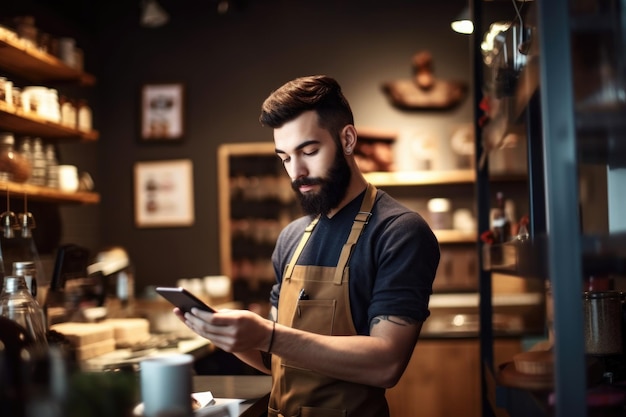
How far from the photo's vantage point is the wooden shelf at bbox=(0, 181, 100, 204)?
2.91 metres

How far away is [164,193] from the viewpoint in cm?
512

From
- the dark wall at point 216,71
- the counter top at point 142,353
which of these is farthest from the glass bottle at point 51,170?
the dark wall at point 216,71

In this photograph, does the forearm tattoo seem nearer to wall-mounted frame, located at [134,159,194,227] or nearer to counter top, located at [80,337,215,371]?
counter top, located at [80,337,215,371]

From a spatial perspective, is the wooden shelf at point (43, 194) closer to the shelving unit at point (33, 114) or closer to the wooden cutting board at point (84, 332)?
the shelving unit at point (33, 114)

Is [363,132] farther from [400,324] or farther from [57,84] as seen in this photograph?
[400,324]

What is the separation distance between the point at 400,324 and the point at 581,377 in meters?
0.68

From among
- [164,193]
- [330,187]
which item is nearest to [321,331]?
[330,187]

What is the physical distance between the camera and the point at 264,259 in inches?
193

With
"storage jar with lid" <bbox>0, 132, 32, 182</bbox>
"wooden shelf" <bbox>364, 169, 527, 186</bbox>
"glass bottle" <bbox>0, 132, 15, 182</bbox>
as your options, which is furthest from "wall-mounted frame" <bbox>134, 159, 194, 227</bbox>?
"glass bottle" <bbox>0, 132, 15, 182</bbox>

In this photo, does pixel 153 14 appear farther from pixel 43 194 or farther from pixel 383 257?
pixel 383 257

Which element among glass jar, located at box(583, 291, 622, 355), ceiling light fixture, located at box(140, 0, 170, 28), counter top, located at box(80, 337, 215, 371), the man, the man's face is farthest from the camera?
ceiling light fixture, located at box(140, 0, 170, 28)

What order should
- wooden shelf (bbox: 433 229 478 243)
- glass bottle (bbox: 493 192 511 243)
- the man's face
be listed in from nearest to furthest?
the man's face < glass bottle (bbox: 493 192 511 243) < wooden shelf (bbox: 433 229 478 243)

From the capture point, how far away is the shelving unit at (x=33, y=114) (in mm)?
2982

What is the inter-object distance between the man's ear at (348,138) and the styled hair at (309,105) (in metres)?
0.02
